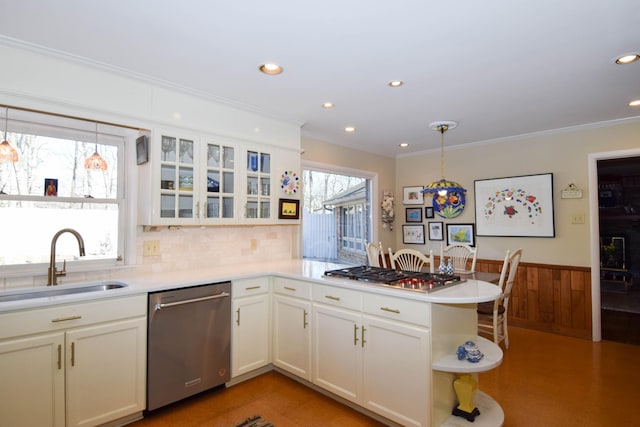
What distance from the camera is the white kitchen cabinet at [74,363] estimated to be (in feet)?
6.03

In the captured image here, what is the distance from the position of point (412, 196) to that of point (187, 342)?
391 cm

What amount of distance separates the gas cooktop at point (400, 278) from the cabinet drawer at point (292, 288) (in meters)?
0.22

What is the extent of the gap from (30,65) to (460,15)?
2.53m

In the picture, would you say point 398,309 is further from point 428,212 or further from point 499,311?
point 428,212

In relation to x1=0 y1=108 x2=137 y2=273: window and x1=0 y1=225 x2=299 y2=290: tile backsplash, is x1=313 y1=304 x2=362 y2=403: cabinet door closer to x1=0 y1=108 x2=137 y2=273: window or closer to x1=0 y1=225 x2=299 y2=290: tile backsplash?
x1=0 y1=225 x2=299 y2=290: tile backsplash

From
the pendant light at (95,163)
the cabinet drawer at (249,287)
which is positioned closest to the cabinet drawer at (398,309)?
the cabinet drawer at (249,287)

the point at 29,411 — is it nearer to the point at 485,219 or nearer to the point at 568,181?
the point at 485,219

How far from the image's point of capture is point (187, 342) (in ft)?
8.08

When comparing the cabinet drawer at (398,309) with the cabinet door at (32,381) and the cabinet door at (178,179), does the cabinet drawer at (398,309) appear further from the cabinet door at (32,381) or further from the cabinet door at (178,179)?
the cabinet door at (32,381)

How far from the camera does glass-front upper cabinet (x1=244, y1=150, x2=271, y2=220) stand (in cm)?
320

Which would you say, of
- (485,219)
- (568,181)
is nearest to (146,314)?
(485,219)

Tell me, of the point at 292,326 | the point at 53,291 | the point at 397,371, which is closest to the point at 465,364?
the point at 397,371

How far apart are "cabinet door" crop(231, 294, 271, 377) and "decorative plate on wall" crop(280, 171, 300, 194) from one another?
1.10 m

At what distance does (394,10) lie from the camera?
68.6 inches
